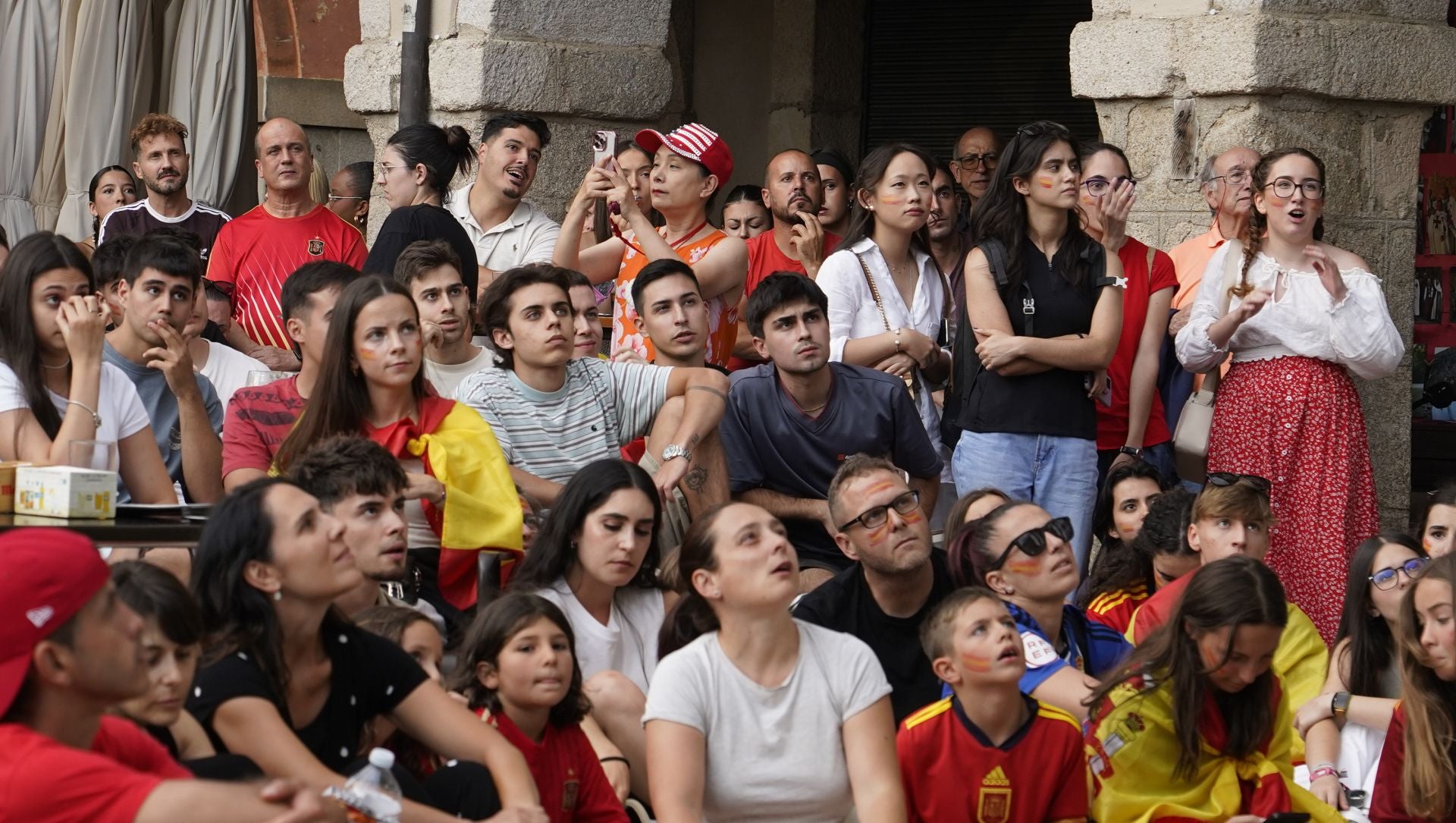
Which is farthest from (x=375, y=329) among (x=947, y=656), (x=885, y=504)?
(x=947, y=656)

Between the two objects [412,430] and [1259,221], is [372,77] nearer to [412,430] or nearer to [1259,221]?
[412,430]

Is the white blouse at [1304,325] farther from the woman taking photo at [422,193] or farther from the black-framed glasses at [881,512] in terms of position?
the woman taking photo at [422,193]

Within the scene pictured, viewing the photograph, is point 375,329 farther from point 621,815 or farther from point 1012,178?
point 1012,178

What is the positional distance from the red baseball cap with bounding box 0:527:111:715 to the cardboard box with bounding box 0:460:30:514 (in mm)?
1771

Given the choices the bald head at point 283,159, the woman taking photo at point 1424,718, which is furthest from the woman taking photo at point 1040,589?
the bald head at point 283,159

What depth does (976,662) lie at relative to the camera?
13.1ft

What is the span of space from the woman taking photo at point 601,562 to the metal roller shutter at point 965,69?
5107 millimetres

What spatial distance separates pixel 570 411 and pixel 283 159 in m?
2.38

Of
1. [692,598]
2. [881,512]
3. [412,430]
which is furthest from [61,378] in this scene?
[881,512]

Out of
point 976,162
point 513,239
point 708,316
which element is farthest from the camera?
point 976,162

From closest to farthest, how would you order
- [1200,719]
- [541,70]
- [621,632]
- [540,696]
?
1. [540,696]
2. [1200,719]
3. [621,632]
4. [541,70]

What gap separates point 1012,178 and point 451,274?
1.75 metres

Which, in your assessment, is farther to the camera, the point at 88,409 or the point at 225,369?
the point at 225,369

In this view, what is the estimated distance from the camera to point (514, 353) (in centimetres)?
551
